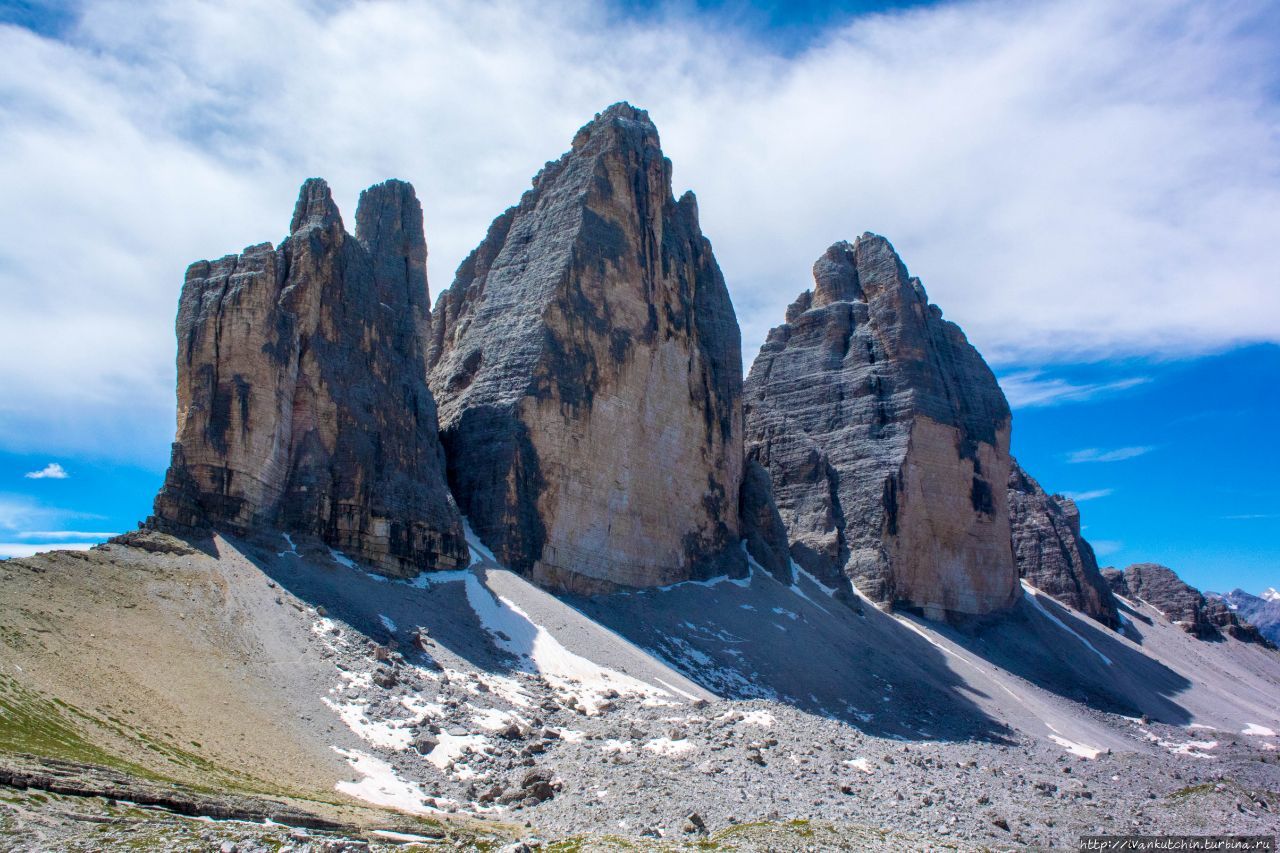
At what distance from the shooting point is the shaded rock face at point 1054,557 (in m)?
86.6

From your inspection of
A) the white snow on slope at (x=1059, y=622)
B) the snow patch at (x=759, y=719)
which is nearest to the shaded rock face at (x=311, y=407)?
the snow patch at (x=759, y=719)

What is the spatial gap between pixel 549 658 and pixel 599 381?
58.5 ft

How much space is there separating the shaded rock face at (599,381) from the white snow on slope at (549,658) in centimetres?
518

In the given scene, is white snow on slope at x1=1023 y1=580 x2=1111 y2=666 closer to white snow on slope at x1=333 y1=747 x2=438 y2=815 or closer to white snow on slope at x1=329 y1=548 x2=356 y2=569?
white snow on slope at x1=329 y1=548 x2=356 y2=569

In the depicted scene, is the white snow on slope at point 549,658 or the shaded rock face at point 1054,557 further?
the shaded rock face at point 1054,557

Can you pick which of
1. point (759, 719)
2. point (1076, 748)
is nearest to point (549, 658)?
point (759, 719)

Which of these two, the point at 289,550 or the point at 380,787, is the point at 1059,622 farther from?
the point at 380,787

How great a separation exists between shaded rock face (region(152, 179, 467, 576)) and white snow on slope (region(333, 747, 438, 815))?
13.5 meters

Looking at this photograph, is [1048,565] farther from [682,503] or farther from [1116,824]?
[1116,824]

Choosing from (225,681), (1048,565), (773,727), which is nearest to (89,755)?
(225,681)

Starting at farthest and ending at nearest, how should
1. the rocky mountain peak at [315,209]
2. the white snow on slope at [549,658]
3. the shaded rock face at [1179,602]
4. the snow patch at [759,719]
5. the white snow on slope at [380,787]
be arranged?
1. the shaded rock face at [1179,602]
2. the rocky mountain peak at [315,209]
3. the white snow on slope at [549,658]
4. the snow patch at [759,719]
5. the white snow on slope at [380,787]

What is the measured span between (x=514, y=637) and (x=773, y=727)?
12.2m

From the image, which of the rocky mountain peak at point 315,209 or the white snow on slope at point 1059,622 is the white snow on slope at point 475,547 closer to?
the rocky mountain peak at point 315,209

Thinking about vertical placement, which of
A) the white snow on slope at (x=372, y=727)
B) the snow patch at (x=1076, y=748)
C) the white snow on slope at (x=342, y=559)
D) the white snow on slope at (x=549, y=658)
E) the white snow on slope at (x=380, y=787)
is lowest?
the snow patch at (x=1076, y=748)
